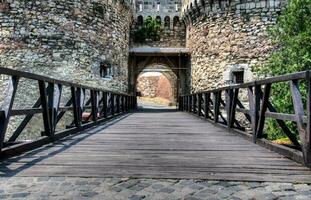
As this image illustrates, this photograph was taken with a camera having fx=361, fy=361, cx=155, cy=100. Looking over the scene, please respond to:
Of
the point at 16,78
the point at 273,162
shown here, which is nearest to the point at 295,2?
the point at 273,162

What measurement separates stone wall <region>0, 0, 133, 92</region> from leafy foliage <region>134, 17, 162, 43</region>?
13.5 feet

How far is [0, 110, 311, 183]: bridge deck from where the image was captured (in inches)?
98.3

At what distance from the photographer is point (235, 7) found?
13109 millimetres

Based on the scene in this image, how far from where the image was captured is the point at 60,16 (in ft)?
37.4

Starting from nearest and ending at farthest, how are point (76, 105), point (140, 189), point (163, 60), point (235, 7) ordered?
point (140, 189)
point (76, 105)
point (235, 7)
point (163, 60)

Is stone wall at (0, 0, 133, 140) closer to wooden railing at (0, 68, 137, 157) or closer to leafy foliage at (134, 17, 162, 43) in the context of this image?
leafy foliage at (134, 17, 162, 43)

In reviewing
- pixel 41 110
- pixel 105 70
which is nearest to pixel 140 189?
pixel 41 110

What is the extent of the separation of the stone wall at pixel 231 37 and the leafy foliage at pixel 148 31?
9.16 feet

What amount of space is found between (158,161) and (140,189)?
0.86m

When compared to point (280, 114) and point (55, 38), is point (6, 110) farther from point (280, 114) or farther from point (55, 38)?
point (55, 38)

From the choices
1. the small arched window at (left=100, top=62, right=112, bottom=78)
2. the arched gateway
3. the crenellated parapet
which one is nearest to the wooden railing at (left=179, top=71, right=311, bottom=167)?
the small arched window at (left=100, top=62, right=112, bottom=78)

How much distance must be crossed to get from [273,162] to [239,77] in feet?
35.1

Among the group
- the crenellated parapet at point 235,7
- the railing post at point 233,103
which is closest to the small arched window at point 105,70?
the crenellated parapet at point 235,7

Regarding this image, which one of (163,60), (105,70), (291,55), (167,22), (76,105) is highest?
(167,22)
